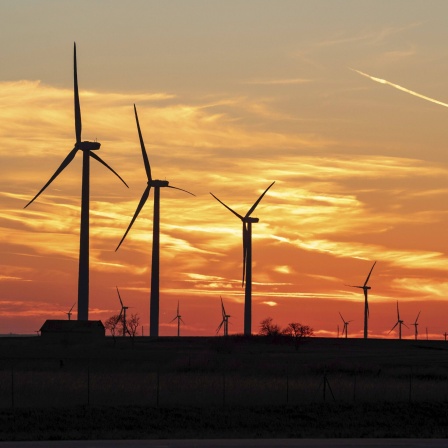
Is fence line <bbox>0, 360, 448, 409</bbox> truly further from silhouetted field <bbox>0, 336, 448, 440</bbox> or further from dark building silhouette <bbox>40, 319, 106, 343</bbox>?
dark building silhouette <bbox>40, 319, 106, 343</bbox>

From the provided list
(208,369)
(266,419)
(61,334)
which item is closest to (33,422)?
(266,419)

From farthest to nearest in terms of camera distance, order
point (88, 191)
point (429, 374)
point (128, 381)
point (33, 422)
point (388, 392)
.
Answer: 1. point (88, 191)
2. point (429, 374)
3. point (128, 381)
4. point (388, 392)
5. point (33, 422)

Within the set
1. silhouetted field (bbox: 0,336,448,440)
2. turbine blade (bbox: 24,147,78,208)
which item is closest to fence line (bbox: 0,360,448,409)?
silhouetted field (bbox: 0,336,448,440)

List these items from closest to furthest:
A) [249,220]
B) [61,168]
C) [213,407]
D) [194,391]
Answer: [213,407], [194,391], [61,168], [249,220]

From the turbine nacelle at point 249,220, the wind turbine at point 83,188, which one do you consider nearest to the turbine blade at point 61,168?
the wind turbine at point 83,188

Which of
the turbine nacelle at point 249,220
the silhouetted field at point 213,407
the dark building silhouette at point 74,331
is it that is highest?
the turbine nacelle at point 249,220

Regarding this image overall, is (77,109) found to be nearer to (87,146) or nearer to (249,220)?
(87,146)

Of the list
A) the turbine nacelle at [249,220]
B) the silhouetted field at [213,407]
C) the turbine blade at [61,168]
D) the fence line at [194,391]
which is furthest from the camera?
the turbine nacelle at [249,220]

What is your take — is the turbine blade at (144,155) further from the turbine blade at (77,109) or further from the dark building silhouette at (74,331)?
the dark building silhouette at (74,331)

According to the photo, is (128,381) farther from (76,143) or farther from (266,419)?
(76,143)

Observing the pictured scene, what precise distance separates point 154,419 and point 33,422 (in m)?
7.28

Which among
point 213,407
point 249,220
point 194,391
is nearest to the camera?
point 213,407

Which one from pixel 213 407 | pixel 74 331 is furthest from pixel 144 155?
pixel 213 407

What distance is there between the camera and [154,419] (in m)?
67.4
